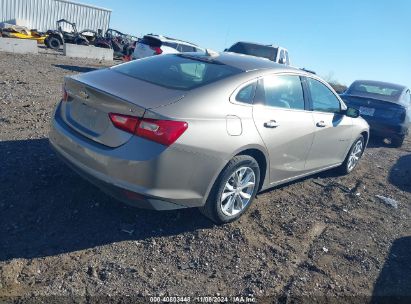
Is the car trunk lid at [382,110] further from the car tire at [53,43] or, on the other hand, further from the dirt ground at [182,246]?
the car tire at [53,43]

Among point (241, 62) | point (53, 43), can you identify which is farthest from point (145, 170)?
point (53, 43)

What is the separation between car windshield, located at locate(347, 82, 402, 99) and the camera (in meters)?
9.56

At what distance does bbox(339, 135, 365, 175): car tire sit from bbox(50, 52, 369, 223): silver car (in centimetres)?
184

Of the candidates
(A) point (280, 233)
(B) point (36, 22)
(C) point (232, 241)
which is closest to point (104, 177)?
(C) point (232, 241)

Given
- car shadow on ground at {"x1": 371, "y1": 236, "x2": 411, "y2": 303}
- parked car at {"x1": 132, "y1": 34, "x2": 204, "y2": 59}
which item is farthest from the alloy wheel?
parked car at {"x1": 132, "y1": 34, "x2": 204, "y2": 59}

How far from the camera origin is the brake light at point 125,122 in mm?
3051

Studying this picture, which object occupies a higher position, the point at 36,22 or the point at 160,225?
the point at 160,225

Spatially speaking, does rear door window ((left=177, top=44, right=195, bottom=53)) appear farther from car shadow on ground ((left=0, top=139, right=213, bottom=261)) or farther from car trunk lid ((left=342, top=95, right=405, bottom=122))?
car shadow on ground ((left=0, top=139, right=213, bottom=261))

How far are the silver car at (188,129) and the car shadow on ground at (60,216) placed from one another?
466mm

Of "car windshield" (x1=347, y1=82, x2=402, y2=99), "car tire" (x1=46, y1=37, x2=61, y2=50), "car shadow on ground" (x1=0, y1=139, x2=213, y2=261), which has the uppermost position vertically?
"car windshield" (x1=347, y1=82, x2=402, y2=99)

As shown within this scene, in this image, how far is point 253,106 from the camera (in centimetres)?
378

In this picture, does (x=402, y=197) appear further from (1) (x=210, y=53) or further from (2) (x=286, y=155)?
(1) (x=210, y=53)

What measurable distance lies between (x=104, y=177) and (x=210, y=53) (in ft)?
6.85

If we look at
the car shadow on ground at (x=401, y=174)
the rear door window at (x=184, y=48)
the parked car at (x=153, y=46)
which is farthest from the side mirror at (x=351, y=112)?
the rear door window at (x=184, y=48)
